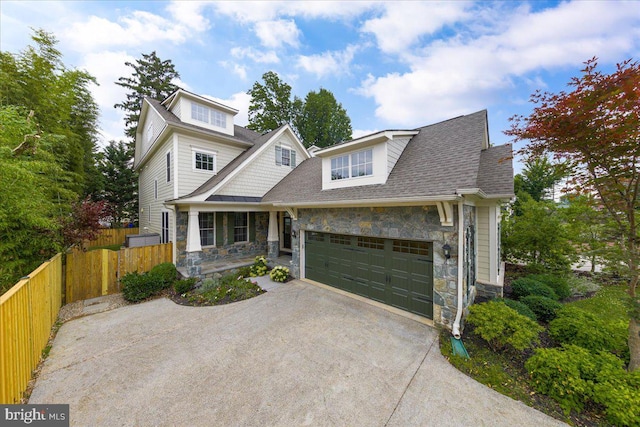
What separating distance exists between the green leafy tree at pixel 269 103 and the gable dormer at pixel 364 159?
16.7m

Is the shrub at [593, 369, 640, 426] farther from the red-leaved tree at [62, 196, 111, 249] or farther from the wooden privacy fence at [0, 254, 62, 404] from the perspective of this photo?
the red-leaved tree at [62, 196, 111, 249]

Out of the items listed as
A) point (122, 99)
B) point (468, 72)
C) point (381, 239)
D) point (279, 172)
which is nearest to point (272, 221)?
point (279, 172)

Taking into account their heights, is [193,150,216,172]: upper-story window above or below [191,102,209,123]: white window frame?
below

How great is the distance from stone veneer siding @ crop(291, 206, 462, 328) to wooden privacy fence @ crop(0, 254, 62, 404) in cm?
639

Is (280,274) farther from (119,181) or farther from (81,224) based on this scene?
(119,181)

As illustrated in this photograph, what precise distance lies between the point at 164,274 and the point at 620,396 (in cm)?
1049

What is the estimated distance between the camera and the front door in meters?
12.1

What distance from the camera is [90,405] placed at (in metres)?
3.17

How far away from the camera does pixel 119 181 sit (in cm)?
2022

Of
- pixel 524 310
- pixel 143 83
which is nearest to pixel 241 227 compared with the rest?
pixel 524 310

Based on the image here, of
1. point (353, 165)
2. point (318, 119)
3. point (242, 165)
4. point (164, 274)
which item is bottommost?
point (164, 274)

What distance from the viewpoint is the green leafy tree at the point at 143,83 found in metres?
21.7

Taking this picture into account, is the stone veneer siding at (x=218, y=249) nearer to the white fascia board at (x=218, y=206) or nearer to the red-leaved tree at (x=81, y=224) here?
the white fascia board at (x=218, y=206)

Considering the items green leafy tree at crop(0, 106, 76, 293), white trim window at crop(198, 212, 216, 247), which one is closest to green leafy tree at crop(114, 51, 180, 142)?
white trim window at crop(198, 212, 216, 247)
